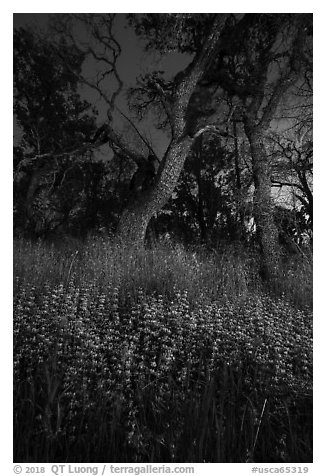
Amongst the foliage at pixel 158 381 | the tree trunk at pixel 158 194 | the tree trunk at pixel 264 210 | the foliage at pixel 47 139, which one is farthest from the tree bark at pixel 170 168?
the foliage at pixel 158 381

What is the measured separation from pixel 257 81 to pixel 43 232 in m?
4.21

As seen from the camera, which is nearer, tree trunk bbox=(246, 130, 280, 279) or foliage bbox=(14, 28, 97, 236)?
tree trunk bbox=(246, 130, 280, 279)

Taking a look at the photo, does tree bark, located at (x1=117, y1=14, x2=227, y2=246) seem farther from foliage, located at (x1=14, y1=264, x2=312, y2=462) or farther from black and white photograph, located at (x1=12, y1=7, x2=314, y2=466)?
foliage, located at (x1=14, y1=264, x2=312, y2=462)

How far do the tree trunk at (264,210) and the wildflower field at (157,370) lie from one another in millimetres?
878

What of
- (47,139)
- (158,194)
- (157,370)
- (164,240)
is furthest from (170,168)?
(157,370)

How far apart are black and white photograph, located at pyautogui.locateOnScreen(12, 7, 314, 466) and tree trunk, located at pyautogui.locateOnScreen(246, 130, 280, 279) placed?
21mm

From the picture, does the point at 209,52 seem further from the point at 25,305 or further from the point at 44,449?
the point at 44,449

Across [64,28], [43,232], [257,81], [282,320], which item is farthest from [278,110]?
[43,232]

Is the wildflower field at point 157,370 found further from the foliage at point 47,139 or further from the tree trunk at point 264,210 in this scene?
the foliage at point 47,139

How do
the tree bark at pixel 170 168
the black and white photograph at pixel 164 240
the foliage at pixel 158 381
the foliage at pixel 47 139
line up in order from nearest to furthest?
the foliage at pixel 158 381
the black and white photograph at pixel 164 240
the foliage at pixel 47 139
the tree bark at pixel 170 168

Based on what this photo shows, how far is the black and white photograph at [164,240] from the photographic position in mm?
2076

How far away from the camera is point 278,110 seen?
5277 millimetres

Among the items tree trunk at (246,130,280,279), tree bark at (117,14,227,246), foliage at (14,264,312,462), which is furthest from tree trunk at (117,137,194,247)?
foliage at (14,264,312,462)

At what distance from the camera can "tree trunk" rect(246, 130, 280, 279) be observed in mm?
4801
